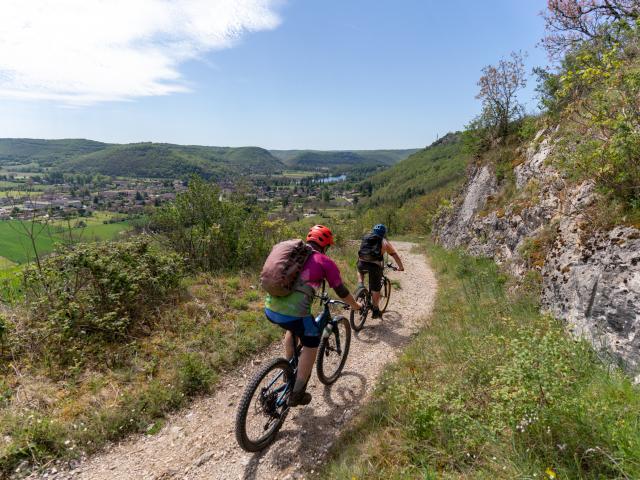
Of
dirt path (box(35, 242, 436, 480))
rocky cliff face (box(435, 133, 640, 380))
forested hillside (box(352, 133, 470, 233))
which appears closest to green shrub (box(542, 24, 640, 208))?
rocky cliff face (box(435, 133, 640, 380))

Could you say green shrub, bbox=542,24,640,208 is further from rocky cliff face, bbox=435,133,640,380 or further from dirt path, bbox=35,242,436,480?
dirt path, bbox=35,242,436,480

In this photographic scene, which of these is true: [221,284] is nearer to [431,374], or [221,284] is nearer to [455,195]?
[431,374]

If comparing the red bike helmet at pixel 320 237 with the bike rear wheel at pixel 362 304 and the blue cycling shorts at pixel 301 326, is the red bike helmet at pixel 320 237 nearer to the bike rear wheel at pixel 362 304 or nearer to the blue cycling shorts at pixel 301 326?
the blue cycling shorts at pixel 301 326

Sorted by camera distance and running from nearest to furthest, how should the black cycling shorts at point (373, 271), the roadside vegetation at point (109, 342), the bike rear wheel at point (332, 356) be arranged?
the roadside vegetation at point (109, 342), the bike rear wheel at point (332, 356), the black cycling shorts at point (373, 271)

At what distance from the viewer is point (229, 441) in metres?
4.22

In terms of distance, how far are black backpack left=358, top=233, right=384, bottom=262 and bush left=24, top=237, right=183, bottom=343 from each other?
4.59 m

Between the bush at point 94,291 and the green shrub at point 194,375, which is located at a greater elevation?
the bush at point 94,291

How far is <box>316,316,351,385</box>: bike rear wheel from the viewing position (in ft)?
16.5

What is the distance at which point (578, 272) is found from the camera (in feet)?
18.8

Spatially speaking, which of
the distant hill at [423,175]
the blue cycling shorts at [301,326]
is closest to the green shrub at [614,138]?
the blue cycling shorts at [301,326]

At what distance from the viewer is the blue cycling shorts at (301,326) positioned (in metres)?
4.01

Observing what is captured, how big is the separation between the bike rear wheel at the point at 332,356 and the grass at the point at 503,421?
804mm

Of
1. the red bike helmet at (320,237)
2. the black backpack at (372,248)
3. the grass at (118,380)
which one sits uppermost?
the red bike helmet at (320,237)

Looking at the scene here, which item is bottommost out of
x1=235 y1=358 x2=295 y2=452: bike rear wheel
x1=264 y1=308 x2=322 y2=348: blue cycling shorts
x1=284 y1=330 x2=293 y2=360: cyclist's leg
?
x1=235 y1=358 x2=295 y2=452: bike rear wheel
